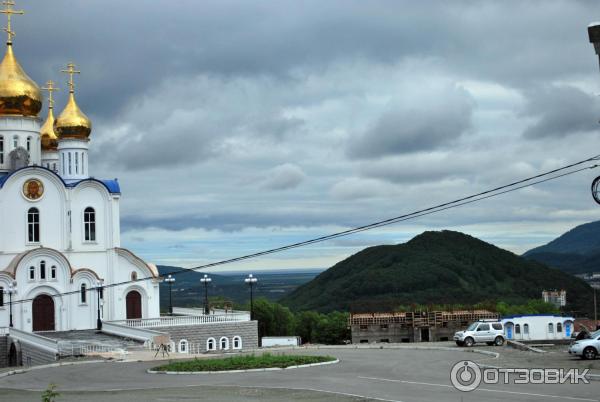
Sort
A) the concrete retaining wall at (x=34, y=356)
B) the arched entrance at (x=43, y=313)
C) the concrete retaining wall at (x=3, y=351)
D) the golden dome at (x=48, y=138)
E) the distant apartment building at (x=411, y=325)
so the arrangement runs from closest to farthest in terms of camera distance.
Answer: the concrete retaining wall at (x=34, y=356) < the concrete retaining wall at (x=3, y=351) < the arched entrance at (x=43, y=313) < the distant apartment building at (x=411, y=325) < the golden dome at (x=48, y=138)

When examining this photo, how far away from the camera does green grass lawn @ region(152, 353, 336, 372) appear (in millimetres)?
28016

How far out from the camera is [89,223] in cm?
5144

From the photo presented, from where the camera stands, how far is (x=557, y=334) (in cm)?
4316

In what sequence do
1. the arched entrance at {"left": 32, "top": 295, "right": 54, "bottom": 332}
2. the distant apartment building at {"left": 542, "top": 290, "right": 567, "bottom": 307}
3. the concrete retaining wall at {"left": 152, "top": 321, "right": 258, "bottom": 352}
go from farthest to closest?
the distant apartment building at {"left": 542, "top": 290, "right": 567, "bottom": 307}, the arched entrance at {"left": 32, "top": 295, "right": 54, "bottom": 332}, the concrete retaining wall at {"left": 152, "top": 321, "right": 258, "bottom": 352}

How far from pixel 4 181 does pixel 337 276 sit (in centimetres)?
10747

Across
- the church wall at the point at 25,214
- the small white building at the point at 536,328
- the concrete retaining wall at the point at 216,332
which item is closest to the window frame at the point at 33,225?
the church wall at the point at 25,214

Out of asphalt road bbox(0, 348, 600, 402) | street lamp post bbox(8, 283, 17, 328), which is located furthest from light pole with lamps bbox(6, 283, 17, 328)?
asphalt road bbox(0, 348, 600, 402)

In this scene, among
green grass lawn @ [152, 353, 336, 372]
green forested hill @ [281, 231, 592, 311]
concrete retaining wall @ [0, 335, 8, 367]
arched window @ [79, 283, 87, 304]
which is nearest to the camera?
green grass lawn @ [152, 353, 336, 372]

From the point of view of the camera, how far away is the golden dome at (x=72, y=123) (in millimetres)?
52281

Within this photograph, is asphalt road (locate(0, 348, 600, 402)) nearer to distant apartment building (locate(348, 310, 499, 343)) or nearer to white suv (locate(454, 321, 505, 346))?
white suv (locate(454, 321, 505, 346))

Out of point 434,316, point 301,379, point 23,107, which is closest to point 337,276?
point 434,316

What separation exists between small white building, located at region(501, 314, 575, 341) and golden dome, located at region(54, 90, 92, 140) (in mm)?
Answer: 24797

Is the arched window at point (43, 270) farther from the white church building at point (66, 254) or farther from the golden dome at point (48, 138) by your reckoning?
the golden dome at point (48, 138)

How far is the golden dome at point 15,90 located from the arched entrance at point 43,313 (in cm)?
1030
